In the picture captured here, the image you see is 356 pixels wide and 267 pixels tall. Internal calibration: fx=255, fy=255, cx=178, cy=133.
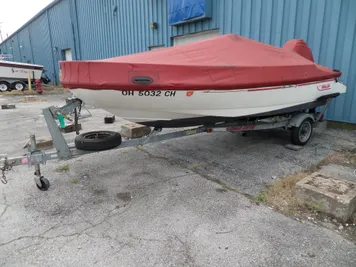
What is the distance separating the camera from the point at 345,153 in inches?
157

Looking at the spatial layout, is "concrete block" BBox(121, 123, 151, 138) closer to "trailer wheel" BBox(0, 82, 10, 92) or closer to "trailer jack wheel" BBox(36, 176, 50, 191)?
"trailer jack wheel" BBox(36, 176, 50, 191)

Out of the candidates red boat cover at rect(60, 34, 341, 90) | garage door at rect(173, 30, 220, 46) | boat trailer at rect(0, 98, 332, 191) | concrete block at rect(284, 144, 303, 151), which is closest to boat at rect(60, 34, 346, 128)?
red boat cover at rect(60, 34, 341, 90)

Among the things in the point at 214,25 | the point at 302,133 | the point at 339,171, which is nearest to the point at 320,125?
the point at 302,133

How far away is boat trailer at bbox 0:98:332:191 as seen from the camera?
262cm

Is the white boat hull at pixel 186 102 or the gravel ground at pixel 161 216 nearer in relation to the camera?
the gravel ground at pixel 161 216

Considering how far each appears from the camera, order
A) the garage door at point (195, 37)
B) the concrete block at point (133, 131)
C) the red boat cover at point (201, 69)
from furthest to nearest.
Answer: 1. the garage door at point (195, 37)
2. the concrete block at point (133, 131)
3. the red boat cover at point (201, 69)

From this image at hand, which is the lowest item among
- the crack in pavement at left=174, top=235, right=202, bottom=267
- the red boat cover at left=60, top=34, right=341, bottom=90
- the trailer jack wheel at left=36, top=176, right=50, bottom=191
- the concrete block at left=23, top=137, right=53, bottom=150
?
the crack in pavement at left=174, top=235, right=202, bottom=267

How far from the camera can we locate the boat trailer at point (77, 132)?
8.60 feet

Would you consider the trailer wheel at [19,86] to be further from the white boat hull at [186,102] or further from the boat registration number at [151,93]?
the boat registration number at [151,93]

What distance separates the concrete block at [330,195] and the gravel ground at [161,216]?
0.78ft

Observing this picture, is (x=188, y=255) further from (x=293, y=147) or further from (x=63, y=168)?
(x=293, y=147)

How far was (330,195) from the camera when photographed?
228 centimetres

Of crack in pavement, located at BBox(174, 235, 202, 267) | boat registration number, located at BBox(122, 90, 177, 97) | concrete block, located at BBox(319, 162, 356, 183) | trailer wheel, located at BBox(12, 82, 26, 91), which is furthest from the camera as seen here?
trailer wheel, located at BBox(12, 82, 26, 91)

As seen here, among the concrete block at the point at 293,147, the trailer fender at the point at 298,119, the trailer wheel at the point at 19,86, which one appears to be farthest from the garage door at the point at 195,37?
the trailer wheel at the point at 19,86
